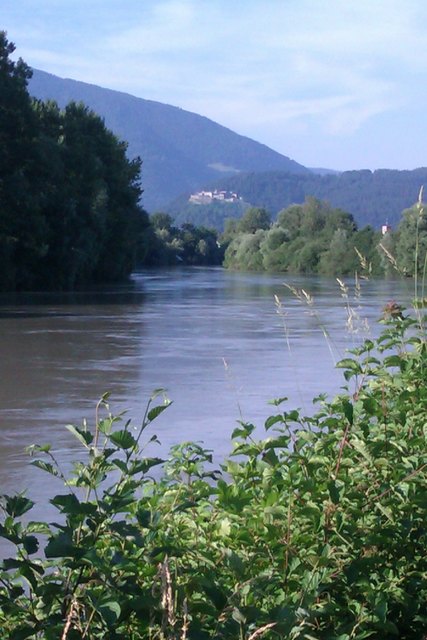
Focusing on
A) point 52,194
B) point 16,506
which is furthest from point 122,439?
point 52,194

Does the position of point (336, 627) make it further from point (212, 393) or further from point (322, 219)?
point (322, 219)

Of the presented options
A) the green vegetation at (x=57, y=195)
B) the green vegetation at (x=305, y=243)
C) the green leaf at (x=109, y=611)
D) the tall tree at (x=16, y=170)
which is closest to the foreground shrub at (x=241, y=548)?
the green leaf at (x=109, y=611)

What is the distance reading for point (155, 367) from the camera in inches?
591

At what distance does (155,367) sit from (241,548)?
37.8 feet

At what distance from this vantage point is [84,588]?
279 centimetres

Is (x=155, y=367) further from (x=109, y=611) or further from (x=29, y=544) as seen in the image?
(x=109, y=611)

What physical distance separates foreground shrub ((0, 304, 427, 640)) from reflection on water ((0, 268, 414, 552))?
76 cm

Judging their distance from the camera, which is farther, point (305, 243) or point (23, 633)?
point (305, 243)

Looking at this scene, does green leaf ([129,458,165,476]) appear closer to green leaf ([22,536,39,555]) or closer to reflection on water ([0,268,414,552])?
green leaf ([22,536,39,555])

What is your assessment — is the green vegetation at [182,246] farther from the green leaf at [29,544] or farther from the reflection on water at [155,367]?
the green leaf at [29,544]

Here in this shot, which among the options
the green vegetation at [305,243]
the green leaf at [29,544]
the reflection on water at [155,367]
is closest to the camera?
the green leaf at [29,544]

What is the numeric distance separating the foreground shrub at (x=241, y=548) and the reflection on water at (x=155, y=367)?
76 cm

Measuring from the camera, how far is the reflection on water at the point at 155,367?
9.41 metres

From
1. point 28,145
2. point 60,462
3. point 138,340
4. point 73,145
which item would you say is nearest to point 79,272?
point 73,145
